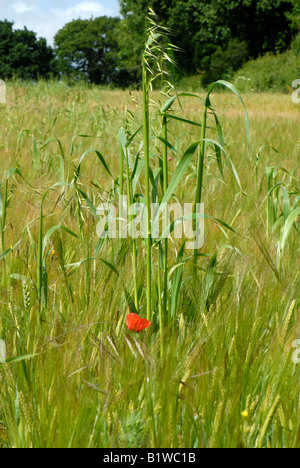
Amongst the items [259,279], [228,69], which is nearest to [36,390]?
[259,279]

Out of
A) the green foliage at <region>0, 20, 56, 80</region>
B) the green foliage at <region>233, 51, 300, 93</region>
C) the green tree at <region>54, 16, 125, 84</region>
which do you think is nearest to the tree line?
the green foliage at <region>233, 51, 300, 93</region>

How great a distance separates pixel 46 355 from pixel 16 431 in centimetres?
14

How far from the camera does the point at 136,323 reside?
2.46 ft

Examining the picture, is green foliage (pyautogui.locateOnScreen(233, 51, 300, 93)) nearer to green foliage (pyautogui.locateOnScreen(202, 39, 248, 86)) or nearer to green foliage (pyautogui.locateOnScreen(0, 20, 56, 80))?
green foliage (pyautogui.locateOnScreen(202, 39, 248, 86))

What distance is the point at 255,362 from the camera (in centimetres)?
72

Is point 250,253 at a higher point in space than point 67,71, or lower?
lower

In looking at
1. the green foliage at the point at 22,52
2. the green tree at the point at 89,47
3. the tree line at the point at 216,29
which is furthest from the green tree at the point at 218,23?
the green tree at the point at 89,47

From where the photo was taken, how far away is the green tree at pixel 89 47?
35375 mm

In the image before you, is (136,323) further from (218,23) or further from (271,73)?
(218,23)

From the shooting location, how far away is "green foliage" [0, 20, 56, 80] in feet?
98.6

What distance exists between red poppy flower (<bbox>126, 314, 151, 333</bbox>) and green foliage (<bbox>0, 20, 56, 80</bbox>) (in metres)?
31.3

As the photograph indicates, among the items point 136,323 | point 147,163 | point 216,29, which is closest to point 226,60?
point 216,29

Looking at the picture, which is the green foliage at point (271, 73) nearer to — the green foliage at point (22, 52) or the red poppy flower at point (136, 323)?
the red poppy flower at point (136, 323)
